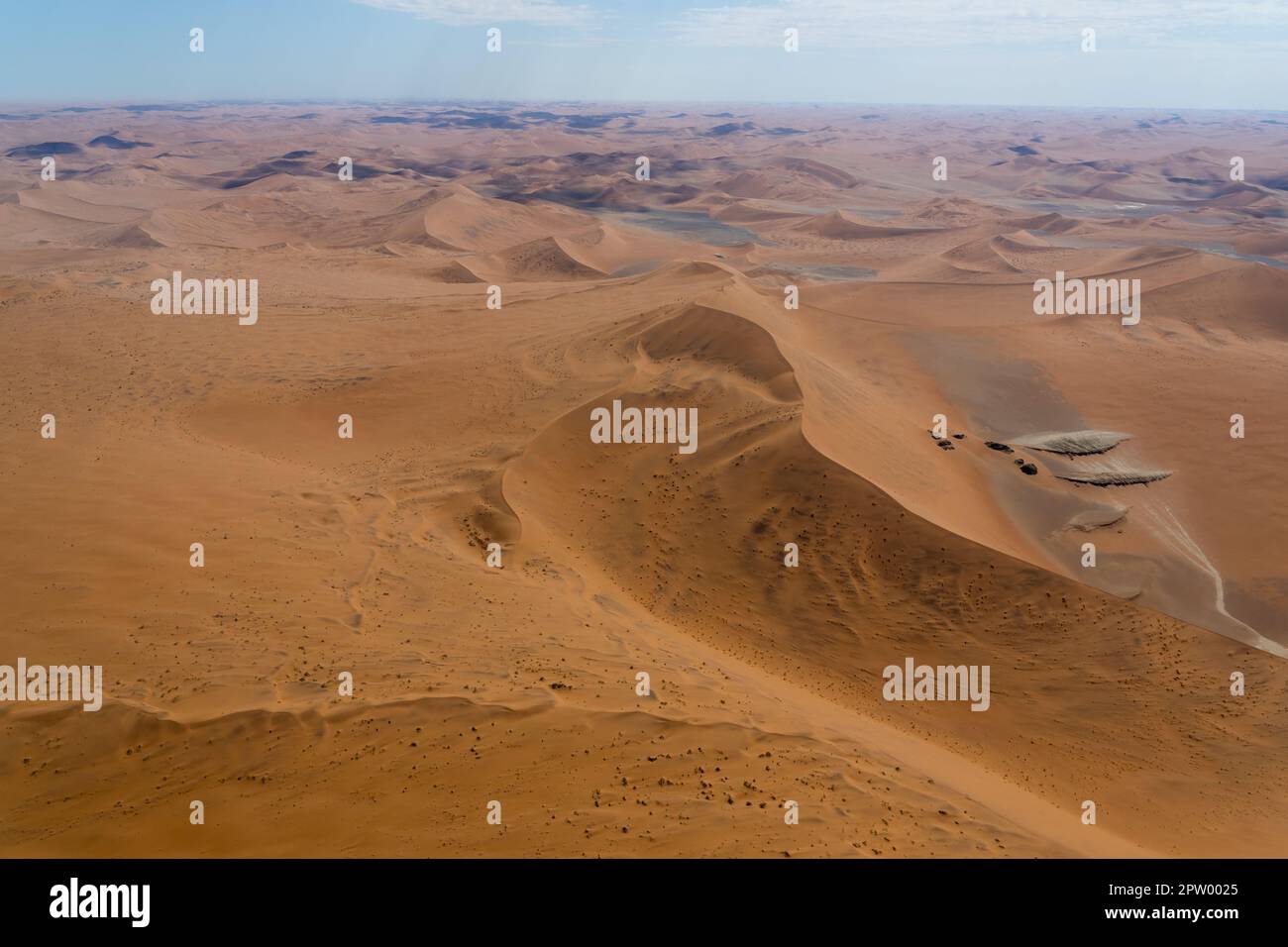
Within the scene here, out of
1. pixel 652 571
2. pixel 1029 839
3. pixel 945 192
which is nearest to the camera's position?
pixel 1029 839

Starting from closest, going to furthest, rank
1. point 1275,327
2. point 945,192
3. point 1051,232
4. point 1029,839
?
point 1029,839 < point 1275,327 < point 1051,232 < point 945,192

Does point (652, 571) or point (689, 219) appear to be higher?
point (689, 219)

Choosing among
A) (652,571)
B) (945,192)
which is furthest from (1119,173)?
(652,571)

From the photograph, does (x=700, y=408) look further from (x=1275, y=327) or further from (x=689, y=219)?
(x=689, y=219)
